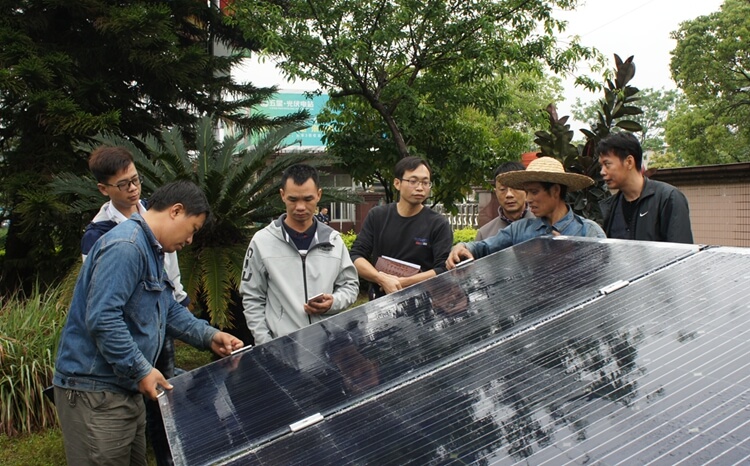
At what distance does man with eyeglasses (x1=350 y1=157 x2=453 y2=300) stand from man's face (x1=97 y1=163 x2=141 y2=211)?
1422 millimetres

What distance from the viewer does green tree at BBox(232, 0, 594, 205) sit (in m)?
8.88

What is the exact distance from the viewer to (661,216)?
3.43 meters

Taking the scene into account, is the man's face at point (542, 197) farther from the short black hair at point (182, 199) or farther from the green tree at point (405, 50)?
the green tree at point (405, 50)

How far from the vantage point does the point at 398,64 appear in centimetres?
964

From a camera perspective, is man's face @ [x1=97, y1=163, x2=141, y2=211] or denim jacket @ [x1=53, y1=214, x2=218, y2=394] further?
man's face @ [x1=97, y1=163, x2=141, y2=211]

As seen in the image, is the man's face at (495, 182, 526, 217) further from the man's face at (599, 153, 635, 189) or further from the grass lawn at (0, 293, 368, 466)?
the grass lawn at (0, 293, 368, 466)

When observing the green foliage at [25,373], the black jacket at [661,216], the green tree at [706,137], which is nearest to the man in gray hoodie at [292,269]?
the black jacket at [661,216]

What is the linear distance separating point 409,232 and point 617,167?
1.37 m

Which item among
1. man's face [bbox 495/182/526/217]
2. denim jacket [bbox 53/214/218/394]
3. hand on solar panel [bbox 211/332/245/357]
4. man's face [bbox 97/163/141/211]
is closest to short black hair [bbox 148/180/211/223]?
denim jacket [bbox 53/214/218/394]

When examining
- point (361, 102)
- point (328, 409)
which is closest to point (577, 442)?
point (328, 409)

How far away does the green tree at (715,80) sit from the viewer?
25844 mm

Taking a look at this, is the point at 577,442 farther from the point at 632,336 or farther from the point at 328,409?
the point at 328,409

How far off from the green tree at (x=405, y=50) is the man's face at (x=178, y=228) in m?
6.39

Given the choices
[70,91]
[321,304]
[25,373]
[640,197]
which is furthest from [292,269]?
[70,91]
